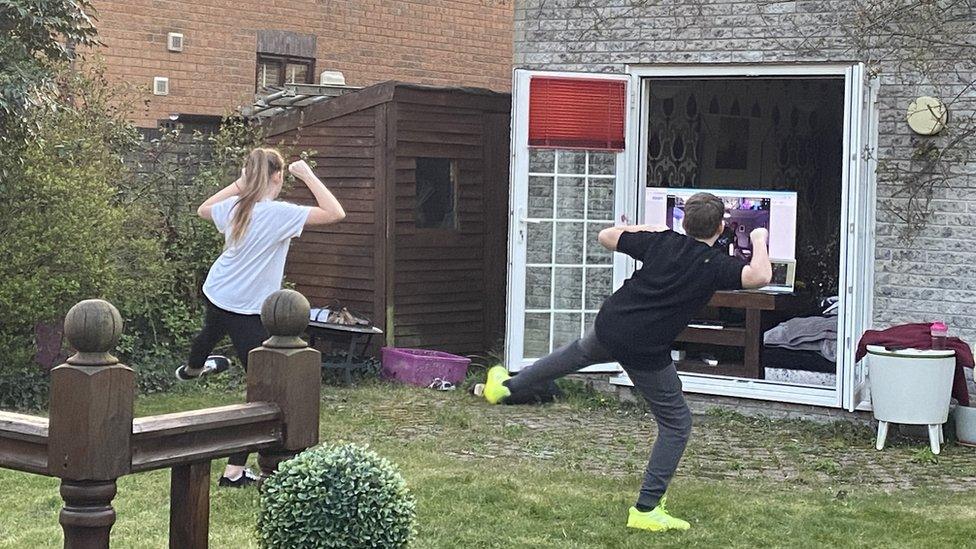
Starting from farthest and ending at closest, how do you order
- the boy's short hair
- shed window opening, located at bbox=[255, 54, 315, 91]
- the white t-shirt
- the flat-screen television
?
1. shed window opening, located at bbox=[255, 54, 315, 91]
2. the flat-screen television
3. the white t-shirt
4. the boy's short hair

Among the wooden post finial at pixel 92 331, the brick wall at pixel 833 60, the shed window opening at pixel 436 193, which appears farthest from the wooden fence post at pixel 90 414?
the shed window opening at pixel 436 193

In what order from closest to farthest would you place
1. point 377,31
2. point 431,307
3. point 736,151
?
point 431,307 < point 736,151 < point 377,31

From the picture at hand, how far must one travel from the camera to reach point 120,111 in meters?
10.7

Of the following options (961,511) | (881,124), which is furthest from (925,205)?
(961,511)

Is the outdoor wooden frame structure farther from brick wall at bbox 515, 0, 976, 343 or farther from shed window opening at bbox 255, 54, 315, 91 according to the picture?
shed window opening at bbox 255, 54, 315, 91

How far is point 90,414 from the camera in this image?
3.60m

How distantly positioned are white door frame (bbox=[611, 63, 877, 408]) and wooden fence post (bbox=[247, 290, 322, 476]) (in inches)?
222

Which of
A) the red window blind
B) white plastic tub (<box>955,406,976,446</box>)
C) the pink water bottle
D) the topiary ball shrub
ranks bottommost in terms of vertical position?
white plastic tub (<box>955,406,976,446</box>)

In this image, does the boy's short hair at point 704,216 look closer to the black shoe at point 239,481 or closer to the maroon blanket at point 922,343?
the black shoe at point 239,481

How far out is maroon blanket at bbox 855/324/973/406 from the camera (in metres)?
8.69

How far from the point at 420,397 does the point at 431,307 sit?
60.3 inches

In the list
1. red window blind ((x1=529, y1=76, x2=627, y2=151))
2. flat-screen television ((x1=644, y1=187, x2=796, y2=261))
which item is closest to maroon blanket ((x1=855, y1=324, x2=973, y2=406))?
flat-screen television ((x1=644, y1=187, x2=796, y2=261))

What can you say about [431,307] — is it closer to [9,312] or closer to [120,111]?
[120,111]

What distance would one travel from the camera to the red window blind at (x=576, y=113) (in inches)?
397
